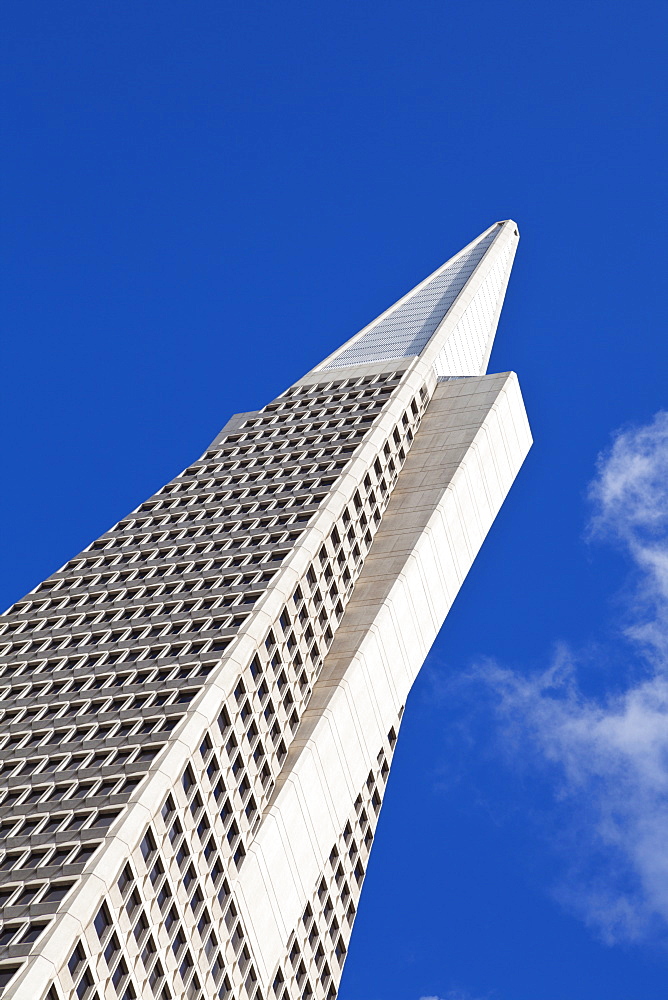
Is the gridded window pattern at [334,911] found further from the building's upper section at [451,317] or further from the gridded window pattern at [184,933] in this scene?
the building's upper section at [451,317]

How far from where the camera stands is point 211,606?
107 m

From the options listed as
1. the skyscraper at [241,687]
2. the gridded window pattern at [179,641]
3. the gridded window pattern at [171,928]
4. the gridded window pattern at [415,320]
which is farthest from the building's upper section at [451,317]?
the gridded window pattern at [171,928]

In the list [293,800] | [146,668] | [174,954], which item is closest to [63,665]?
[146,668]

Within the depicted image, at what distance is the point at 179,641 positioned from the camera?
103062 millimetres

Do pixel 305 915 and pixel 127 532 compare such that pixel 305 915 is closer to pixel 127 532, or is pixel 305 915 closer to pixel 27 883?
pixel 27 883

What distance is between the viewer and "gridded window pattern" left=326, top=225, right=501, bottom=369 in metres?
156

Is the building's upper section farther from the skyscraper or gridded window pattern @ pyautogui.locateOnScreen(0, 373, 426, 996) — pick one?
gridded window pattern @ pyautogui.locateOnScreen(0, 373, 426, 996)

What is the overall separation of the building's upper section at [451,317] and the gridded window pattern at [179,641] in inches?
553

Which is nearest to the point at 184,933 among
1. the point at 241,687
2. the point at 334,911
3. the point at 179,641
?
the point at 241,687

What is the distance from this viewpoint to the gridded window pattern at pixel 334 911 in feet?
325

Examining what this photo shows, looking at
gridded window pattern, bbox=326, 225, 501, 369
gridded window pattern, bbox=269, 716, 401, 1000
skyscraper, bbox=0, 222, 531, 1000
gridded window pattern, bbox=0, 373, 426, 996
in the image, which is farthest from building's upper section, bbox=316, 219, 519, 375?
gridded window pattern, bbox=269, 716, 401, 1000

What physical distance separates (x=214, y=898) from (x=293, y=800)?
38.7 ft

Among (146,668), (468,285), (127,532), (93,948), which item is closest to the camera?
(93,948)

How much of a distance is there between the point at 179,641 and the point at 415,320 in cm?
6918
